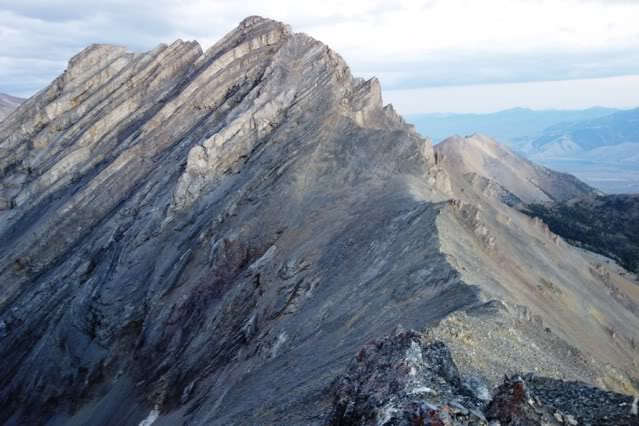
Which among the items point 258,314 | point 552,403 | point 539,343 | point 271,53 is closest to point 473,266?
point 539,343

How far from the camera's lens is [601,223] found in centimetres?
12006

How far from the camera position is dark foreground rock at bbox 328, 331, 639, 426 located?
14.1 meters

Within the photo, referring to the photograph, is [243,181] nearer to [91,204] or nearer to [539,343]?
[91,204]

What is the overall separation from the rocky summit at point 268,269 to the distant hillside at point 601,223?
24.1 metres

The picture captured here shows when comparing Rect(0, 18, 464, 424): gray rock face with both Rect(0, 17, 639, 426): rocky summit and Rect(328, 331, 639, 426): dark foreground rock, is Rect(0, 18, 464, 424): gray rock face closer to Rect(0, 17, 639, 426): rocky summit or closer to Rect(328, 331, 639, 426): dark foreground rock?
Rect(0, 17, 639, 426): rocky summit

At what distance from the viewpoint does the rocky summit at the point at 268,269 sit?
69.5 feet

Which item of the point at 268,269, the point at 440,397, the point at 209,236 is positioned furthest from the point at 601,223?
the point at 440,397

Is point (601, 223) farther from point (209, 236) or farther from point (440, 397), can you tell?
point (440, 397)

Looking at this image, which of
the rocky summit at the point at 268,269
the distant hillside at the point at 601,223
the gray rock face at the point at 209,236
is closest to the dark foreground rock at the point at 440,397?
the rocky summit at the point at 268,269

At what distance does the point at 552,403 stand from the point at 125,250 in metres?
43.9

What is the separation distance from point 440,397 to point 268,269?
2628 cm

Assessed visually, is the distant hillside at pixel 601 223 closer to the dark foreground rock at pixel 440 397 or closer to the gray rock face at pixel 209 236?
the gray rock face at pixel 209 236

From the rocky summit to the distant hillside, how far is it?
2415cm

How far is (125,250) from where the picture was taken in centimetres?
5262
